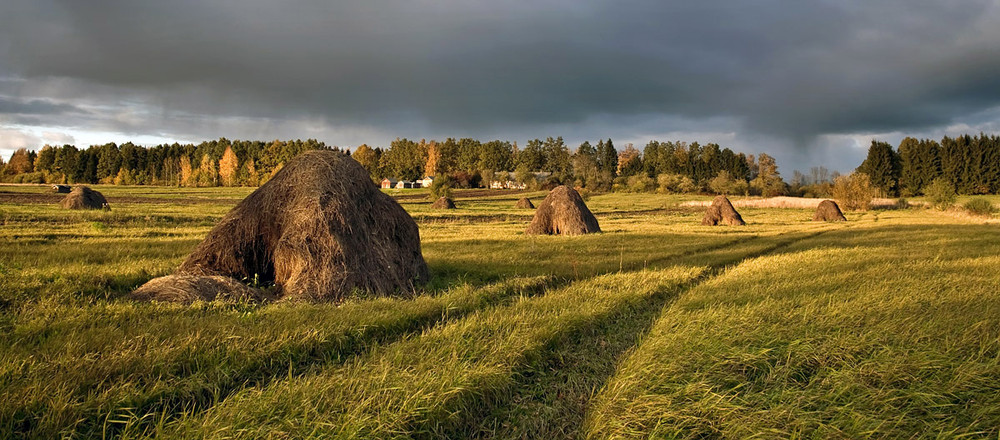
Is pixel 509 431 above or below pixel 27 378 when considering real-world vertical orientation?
below

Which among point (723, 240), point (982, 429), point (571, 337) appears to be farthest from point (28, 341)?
point (723, 240)

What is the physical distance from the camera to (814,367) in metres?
5.41

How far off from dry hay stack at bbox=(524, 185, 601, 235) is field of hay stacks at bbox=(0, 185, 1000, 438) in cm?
1188

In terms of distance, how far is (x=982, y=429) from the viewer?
4102 mm

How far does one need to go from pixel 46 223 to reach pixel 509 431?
84.5 feet

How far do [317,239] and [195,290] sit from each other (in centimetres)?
192

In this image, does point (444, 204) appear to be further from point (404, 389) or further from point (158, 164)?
point (158, 164)

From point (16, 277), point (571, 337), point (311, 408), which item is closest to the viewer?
point (311, 408)

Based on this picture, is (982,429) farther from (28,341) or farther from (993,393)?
(28,341)

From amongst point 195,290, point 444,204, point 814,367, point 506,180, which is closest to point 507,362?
point 814,367

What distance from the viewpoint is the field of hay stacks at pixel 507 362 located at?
3.96m

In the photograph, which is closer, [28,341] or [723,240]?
[28,341]

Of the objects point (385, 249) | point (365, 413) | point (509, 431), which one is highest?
point (385, 249)

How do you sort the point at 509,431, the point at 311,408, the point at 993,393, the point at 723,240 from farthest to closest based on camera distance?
the point at 723,240 → the point at 993,393 → the point at 509,431 → the point at 311,408
